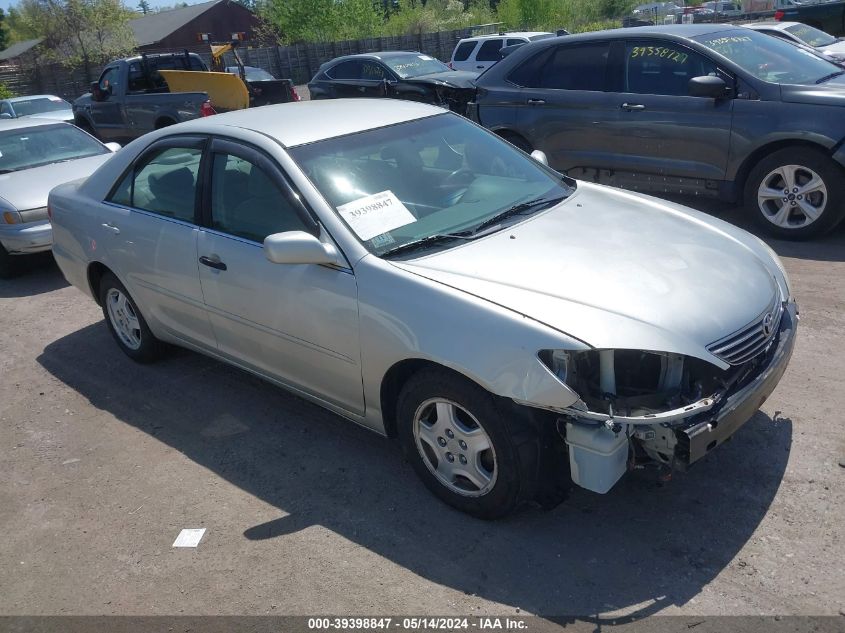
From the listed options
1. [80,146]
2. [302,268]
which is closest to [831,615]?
[302,268]

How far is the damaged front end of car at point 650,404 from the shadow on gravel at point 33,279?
6.36m

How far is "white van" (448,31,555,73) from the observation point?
734 inches

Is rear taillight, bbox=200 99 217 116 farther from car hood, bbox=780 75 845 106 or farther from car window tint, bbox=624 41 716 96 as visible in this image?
car hood, bbox=780 75 845 106

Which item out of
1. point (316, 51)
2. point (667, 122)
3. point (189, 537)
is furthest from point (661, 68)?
point (316, 51)

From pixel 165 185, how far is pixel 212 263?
2.86 ft

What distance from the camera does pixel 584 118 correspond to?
25.0 ft

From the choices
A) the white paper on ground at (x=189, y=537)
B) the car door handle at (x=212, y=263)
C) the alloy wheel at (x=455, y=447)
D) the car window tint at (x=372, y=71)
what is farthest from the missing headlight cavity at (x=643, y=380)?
the car window tint at (x=372, y=71)

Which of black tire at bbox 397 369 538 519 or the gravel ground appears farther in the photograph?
black tire at bbox 397 369 538 519

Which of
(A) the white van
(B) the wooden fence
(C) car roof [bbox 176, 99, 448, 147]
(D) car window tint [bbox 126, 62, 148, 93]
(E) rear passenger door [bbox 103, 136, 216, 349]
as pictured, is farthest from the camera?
(B) the wooden fence

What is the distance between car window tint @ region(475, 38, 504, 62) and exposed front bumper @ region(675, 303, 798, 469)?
16646 mm

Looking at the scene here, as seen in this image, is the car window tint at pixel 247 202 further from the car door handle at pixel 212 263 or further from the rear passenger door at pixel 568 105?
the rear passenger door at pixel 568 105

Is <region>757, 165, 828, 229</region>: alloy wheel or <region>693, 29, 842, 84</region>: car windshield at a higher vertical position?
<region>693, 29, 842, 84</region>: car windshield

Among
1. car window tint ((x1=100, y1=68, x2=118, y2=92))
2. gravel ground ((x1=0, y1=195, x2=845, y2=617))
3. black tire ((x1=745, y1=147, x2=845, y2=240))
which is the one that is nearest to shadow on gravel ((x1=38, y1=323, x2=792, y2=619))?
gravel ground ((x1=0, y1=195, x2=845, y2=617))

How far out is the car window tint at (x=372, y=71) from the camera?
45.6 feet
